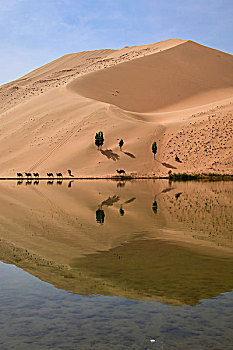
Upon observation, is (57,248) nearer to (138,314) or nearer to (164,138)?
(138,314)

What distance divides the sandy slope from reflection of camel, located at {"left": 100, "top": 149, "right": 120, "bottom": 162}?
0.14m

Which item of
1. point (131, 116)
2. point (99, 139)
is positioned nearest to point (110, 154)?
point (99, 139)

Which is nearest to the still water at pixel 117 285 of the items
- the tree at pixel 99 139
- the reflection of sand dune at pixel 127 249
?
the reflection of sand dune at pixel 127 249

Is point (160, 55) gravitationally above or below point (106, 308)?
above

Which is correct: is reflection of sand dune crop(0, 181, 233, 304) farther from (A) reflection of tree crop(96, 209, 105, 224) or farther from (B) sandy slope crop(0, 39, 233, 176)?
(B) sandy slope crop(0, 39, 233, 176)

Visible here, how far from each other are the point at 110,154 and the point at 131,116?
15.4 metres

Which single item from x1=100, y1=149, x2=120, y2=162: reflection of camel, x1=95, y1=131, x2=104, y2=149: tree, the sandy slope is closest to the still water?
the sandy slope

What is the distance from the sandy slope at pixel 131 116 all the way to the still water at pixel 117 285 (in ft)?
141

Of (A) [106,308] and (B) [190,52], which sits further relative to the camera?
(B) [190,52]

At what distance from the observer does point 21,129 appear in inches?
3014

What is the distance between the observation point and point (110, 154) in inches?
2435

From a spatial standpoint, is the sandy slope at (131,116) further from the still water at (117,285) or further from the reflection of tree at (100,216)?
the still water at (117,285)

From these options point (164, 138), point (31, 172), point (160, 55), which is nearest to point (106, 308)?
point (31, 172)

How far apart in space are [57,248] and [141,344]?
6631mm
